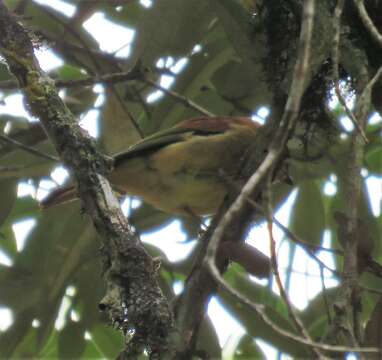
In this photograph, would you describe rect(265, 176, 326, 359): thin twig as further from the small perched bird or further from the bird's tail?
the small perched bird

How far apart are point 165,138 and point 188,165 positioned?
19cm

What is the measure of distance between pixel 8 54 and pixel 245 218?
801mm

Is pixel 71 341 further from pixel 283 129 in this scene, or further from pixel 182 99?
pixel 283 129

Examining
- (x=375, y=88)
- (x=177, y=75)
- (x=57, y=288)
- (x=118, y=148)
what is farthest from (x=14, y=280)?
(x=375, y=88)

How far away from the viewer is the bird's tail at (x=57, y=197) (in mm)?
3564

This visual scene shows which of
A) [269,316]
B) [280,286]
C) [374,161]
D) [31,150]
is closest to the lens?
[280,286]

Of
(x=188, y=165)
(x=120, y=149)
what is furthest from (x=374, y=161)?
(x=120, y=149)

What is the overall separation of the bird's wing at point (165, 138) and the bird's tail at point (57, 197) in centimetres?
26

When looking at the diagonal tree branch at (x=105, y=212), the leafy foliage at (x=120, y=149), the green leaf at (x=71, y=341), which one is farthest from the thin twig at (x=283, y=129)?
the green leaf at (x=71, y=341)

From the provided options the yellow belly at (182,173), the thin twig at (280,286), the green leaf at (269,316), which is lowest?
the thin twig at (280,286)

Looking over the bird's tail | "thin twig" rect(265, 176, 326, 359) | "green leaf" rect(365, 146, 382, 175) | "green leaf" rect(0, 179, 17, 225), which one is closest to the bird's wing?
the bird's tail

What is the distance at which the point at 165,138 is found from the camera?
378 centimetres

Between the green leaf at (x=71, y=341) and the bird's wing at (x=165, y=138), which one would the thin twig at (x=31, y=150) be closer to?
the bird's wing at (x=165, y=138)

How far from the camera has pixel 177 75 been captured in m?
3.83
